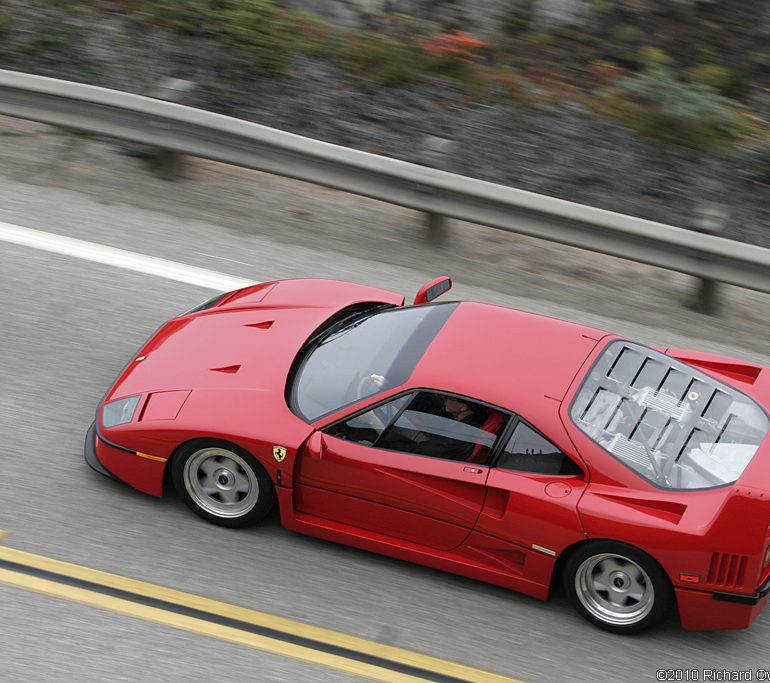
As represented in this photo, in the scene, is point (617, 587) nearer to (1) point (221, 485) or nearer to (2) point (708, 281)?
(1) point (221, 485)

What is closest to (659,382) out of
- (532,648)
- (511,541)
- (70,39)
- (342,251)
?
(511,541)

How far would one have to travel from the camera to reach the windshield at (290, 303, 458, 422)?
18.9 feet

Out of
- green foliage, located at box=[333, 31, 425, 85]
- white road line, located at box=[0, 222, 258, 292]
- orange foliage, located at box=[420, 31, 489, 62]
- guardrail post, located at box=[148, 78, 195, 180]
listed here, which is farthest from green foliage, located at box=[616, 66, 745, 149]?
white road line, located at box=[0, 222, 258, 292]

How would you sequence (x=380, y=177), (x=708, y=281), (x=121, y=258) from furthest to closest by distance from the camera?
(x=380, y=177)
(x=708, y=281)
(x=121, y=258)

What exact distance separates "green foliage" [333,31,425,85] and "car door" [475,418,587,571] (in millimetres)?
7078

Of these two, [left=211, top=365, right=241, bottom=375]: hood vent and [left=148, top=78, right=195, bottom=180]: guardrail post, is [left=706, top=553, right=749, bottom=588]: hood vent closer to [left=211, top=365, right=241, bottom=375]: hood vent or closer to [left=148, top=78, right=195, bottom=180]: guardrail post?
[left=211, top=365, right=241, bottom=375]: hood vent

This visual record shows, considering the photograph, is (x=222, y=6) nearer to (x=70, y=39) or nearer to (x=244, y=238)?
(x=70, y=39)

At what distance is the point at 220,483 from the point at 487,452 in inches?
60.1

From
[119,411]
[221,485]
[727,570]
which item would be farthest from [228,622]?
[727,570]

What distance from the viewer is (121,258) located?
8.44 meters

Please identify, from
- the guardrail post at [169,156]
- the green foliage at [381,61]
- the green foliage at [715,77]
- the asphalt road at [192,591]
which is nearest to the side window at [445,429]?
the asphalt road at [192,591]

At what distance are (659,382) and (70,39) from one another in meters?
8.50

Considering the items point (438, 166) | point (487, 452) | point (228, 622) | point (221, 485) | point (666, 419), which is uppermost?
point (438, 166)

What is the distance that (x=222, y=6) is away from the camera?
38.6 ft
